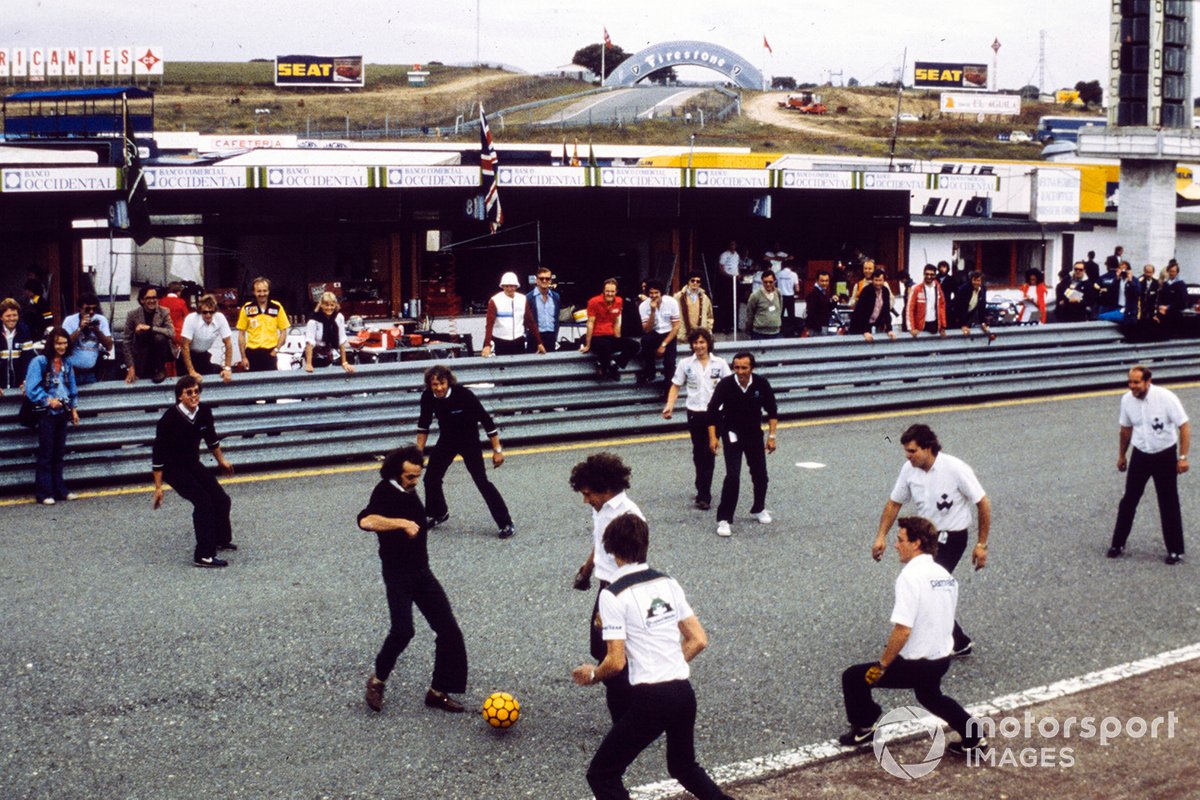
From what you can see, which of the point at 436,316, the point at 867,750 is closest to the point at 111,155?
the point at 436,316

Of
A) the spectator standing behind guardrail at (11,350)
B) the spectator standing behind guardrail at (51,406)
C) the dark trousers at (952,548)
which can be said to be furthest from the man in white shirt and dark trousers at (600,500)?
the spectator standing behind guardrail at (11,350)

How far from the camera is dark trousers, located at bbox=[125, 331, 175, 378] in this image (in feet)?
45.0

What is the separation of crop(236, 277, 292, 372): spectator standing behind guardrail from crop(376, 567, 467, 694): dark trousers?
7.90m

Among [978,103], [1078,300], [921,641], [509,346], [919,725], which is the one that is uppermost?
[978,103]

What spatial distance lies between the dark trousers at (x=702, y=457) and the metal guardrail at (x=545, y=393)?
3287mm

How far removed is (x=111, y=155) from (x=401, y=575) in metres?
19.5

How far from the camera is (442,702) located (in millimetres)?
7414

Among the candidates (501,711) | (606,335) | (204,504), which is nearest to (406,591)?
(501,711)

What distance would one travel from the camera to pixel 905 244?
29562 millimetres

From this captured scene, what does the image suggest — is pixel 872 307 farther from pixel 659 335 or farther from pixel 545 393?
pixel 545 393

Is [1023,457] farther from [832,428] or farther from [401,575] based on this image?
[401,575]

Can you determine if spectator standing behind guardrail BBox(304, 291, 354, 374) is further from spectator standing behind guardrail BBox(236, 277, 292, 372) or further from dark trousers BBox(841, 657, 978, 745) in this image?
dark trousers BBox(841, 657, 978, 745)

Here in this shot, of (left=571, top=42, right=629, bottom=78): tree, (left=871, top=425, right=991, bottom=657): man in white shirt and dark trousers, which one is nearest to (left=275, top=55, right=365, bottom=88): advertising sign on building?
(left=571, top=42, right=629, bottom=78): tree

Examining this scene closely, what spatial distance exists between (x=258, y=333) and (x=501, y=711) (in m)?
8.88
